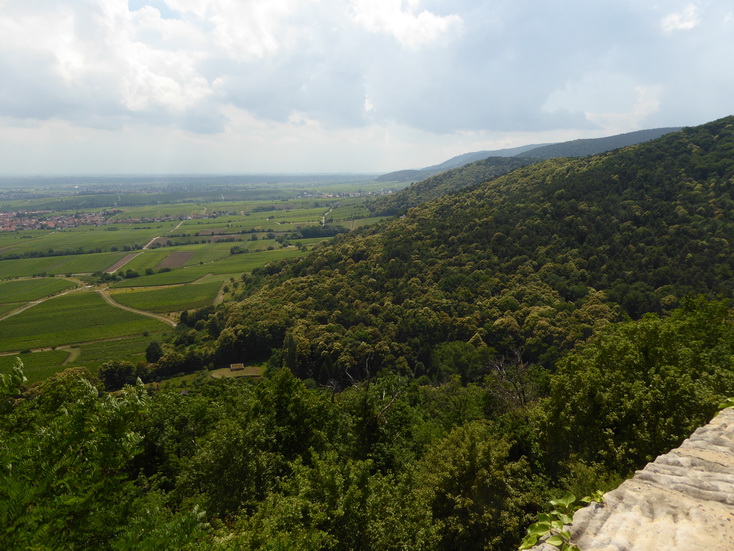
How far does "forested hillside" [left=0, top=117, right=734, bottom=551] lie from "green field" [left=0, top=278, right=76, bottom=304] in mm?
66885

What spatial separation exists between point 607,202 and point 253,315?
100m

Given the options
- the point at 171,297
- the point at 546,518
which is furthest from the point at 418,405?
the point at 171,297

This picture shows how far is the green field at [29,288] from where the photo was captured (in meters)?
115

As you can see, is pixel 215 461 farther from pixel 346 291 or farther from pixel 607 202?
pixel 607 202

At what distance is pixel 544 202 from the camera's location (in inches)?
4198

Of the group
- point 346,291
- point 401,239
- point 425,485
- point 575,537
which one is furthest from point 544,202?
point 575,537

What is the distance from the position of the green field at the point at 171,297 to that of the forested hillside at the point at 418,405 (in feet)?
68.6

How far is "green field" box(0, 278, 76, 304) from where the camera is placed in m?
115

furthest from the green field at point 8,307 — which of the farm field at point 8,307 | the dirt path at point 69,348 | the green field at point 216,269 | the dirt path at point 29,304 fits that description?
the dirt path at point 69,348

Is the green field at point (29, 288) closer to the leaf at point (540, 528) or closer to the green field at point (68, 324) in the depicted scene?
the green field at point (68, 324)

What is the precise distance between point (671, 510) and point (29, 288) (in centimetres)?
17106

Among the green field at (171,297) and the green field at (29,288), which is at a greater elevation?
the green field at (29,288)

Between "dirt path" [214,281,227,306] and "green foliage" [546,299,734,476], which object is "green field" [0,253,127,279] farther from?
"green foliage" [546,299,734,476]

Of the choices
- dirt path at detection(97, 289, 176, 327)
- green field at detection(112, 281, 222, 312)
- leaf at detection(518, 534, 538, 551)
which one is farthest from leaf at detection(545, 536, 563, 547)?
green field at detection(112, 281, 222, 312)
